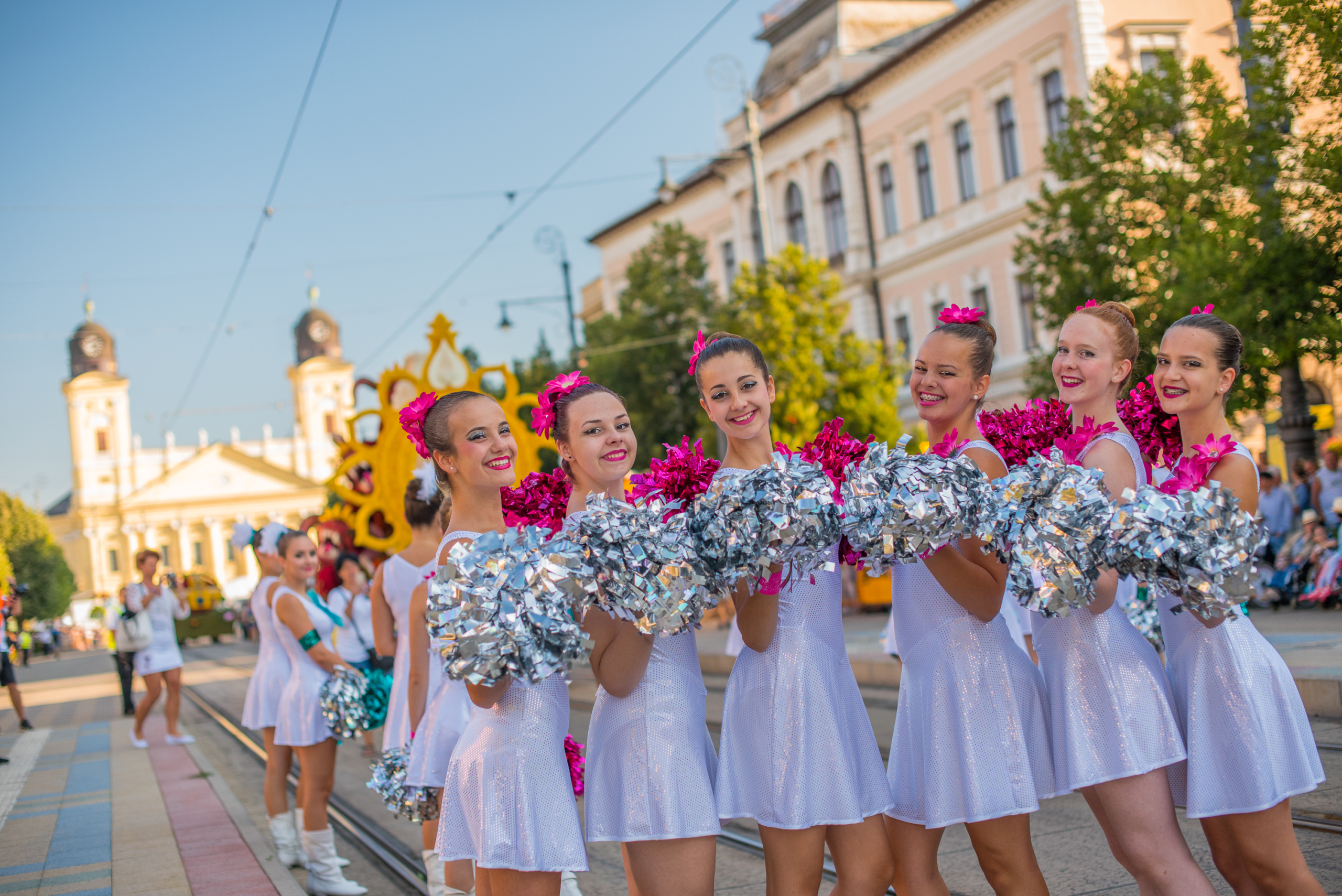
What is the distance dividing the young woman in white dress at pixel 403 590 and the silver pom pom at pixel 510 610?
7.60 ft

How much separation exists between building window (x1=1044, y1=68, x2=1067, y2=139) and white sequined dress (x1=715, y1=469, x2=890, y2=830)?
25983 millimetres

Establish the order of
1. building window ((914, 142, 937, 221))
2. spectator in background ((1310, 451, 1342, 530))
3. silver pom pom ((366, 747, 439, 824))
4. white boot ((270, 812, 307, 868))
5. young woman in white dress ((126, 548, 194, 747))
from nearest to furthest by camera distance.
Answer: silver pom pom ((366, 747, 439, 824)), white boot ((270, 812, 307, 868)), young woman in white dress ((126, 548, 194, 747)), spectator in background ((1310, 451, 1342, 530)), building window ((914, 142, 937, 221))

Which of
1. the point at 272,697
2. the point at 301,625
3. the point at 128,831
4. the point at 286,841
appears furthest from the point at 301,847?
the point at 128,831

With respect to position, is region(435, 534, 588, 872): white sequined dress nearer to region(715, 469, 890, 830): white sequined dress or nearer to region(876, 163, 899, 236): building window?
region(715, 469, 890, 830): white sequined dress

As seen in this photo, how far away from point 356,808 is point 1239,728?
6.92 metres

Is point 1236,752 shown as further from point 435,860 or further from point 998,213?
point 998,213

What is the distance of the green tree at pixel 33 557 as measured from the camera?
277ft

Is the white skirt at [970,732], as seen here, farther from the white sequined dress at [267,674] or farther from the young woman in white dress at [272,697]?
the white sequined dress at [267,674]

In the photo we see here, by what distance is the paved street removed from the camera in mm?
5430

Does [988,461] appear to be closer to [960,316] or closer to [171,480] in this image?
[960,316]

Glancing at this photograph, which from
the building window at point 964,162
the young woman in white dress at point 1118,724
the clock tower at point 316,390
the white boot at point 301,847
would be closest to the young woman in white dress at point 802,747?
the young woman in white dress at point 1118,724

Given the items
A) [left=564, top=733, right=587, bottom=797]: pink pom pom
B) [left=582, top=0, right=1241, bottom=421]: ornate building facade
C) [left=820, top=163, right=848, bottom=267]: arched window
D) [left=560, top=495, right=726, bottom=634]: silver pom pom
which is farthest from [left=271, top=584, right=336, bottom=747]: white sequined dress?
[left=820, top=163, right=848, bottom=267]: arched window

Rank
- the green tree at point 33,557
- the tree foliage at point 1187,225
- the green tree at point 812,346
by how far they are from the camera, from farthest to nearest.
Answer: the green tree at point 33,557 → the green tree at point 812,346 → the tree foliage at point 1187,225

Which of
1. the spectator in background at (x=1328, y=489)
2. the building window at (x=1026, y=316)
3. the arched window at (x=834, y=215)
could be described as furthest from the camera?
the arched window at (x=834, y=215)
